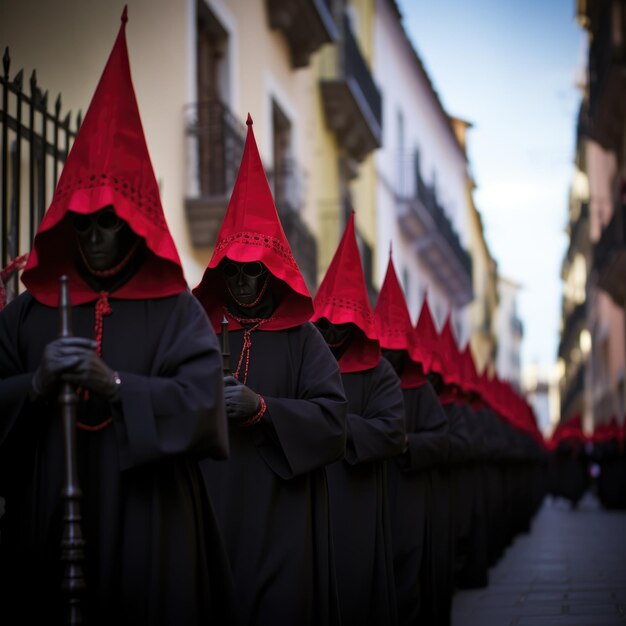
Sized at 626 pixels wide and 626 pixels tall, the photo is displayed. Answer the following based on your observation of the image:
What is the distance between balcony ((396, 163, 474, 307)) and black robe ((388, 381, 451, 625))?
19.0 metres

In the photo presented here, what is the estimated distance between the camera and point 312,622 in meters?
5.44

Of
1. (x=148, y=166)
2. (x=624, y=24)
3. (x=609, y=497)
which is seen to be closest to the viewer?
(x=148, y=166)

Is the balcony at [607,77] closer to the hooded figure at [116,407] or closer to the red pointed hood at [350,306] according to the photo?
the red pointed hood at [350,306]

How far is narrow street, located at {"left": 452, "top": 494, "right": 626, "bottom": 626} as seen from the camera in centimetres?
892

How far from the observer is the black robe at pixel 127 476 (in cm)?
414

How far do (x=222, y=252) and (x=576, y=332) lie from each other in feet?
172

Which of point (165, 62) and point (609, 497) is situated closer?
point (165, 62)

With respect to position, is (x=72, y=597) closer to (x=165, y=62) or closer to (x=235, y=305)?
(x=235, y=305)

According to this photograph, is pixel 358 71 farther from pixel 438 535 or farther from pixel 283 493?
pixel 283 493

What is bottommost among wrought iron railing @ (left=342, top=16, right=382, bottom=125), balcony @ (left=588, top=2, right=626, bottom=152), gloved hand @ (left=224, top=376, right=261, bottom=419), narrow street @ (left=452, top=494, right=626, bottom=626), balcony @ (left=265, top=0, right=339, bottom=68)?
narrow street @ (left=452, top=494, right=626, bottom=626)

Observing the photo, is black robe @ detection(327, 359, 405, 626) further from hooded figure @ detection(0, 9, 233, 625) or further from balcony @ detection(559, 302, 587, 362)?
balcony @ detection(559, 302, 587, 362)

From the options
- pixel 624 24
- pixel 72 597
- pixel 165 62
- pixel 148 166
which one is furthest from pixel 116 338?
pixel 624 24

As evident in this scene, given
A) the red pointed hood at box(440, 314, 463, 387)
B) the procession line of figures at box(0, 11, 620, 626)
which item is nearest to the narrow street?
the procession line of figures at box(0, 11, 620, 626)

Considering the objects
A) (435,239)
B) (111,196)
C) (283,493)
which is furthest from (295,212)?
(435,239)
